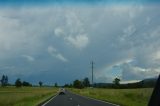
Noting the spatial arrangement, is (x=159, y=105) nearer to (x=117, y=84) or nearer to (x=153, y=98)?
(x=153, y=98)

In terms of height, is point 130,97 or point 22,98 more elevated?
point 22,98

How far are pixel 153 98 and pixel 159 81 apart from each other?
0.17 meters

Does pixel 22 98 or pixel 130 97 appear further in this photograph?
pixel 22 98

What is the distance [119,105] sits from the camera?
103 feet

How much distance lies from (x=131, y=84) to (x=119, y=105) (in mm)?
124081

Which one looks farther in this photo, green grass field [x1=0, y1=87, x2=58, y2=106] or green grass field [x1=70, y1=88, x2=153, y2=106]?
green grass field [x1=0, y1=87, x2=58, y2=106]

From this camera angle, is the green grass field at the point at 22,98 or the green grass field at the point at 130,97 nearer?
the green grass field at the point at 130,97

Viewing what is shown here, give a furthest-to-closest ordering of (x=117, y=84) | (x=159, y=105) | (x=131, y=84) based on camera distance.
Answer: (x=117, y=84) < (x=131, y=84) < (x=159, y=105)

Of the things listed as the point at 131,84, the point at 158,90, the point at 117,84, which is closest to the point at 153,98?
the point at 158,90

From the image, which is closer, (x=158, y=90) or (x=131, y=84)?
(x=158, y=90)

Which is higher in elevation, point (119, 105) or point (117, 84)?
point (117, 84)

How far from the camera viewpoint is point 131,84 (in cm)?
15412

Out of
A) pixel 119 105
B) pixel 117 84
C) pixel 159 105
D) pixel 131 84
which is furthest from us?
pixel 117 84

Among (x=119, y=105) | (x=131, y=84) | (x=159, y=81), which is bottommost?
(x=159, y=81)
